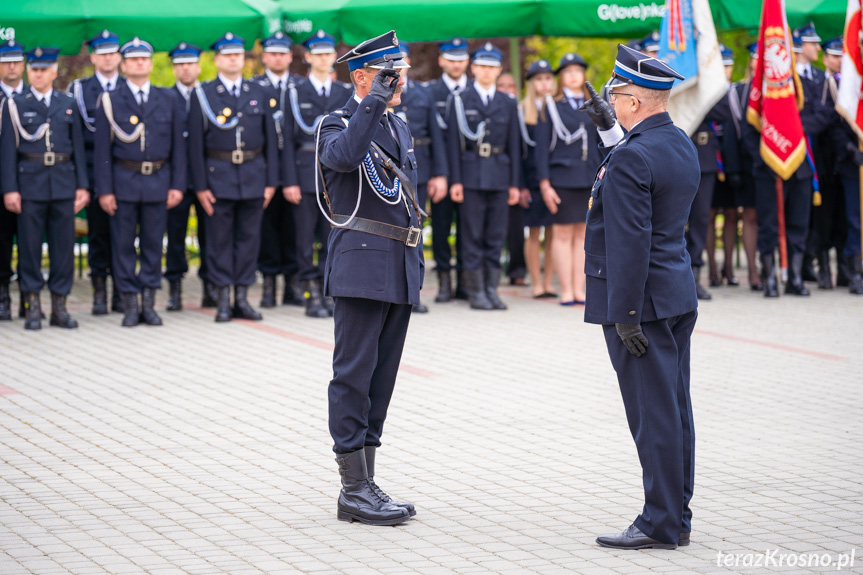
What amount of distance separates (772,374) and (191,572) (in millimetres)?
5117

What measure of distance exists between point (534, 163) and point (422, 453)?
603cm

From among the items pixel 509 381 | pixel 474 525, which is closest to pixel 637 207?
pixel 474 525

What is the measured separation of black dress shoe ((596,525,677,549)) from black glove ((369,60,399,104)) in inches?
78.1

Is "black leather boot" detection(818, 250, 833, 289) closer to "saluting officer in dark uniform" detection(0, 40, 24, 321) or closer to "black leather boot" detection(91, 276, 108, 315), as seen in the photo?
"black leather boot" detection(91, 276, 108, 315)

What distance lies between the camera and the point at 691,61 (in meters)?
11.5

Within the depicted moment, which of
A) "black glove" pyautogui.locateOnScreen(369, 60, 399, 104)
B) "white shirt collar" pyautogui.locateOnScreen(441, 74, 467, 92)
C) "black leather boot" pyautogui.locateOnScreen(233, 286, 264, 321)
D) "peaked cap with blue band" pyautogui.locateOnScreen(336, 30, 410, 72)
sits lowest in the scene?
"black leather boot" pyautogui.locateOnScreen(233, 286, 264, 321)

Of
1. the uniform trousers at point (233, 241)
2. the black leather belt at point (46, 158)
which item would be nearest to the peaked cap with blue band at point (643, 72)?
the uniform trousers at point (233, 241)

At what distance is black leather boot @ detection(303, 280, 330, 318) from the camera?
11086 millimetres

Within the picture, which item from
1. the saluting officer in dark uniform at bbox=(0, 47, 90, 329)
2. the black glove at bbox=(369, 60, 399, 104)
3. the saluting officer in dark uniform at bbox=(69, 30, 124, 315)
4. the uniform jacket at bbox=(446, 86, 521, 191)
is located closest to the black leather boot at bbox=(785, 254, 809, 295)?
the uniform jacket at bbox=(446, 86, 521, 191)

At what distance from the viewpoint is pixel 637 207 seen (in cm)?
463

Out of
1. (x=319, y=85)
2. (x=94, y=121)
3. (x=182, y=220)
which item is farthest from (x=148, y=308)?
(x=319, y=85)

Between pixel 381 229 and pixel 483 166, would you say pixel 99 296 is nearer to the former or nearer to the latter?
pixel 483 166

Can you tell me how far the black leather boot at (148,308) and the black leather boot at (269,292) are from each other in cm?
142

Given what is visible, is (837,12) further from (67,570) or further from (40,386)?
(67,570)
